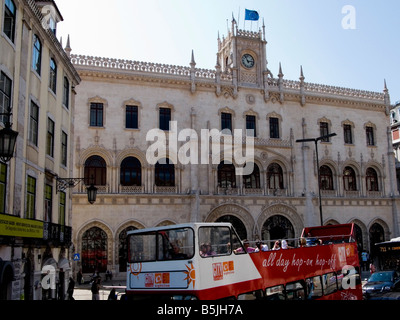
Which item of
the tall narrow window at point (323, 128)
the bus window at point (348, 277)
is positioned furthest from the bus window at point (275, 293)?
the tall narrow window at point (323, 128)

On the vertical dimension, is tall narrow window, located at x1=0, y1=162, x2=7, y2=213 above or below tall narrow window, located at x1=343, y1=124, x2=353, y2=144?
below

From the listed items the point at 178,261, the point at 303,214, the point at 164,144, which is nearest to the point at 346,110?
the point at 303,214

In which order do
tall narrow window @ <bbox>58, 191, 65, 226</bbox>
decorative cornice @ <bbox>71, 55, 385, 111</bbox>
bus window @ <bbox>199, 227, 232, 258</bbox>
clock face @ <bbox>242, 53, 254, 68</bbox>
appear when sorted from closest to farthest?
bus window @ <bbox>199, 227, 232, 258</bbox>, tall narrow window @ <bbox>58, 191, 65, 226</bbox>, decorative cornice @ <bbox>71, 55, 385, 111</bbox>, clock face @ <bbox>242, 53, 254, 68</bbox>

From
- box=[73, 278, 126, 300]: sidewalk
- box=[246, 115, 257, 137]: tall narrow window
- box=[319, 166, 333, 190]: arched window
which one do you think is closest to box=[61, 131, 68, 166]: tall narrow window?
box=[73, 278, 126, 300]: sidewalk

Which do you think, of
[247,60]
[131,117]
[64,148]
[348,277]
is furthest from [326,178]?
[64,148]

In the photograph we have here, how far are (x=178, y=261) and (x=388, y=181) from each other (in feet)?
121

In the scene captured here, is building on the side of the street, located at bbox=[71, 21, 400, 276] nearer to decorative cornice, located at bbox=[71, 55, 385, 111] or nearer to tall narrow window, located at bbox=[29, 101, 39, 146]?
decorative cornice, located at bbox=[71, 55, 385, 111]

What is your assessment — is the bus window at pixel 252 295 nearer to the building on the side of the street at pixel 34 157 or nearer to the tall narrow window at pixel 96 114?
the building on the side of the street at pixel 34 157

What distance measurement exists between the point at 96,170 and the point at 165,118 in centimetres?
676

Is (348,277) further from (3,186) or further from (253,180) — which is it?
(253,180)

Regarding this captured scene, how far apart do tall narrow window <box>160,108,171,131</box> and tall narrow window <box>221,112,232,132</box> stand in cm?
451

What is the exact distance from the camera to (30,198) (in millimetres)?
16984

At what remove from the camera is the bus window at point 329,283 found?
46.0 ft

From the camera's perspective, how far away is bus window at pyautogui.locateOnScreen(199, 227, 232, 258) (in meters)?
9.99
